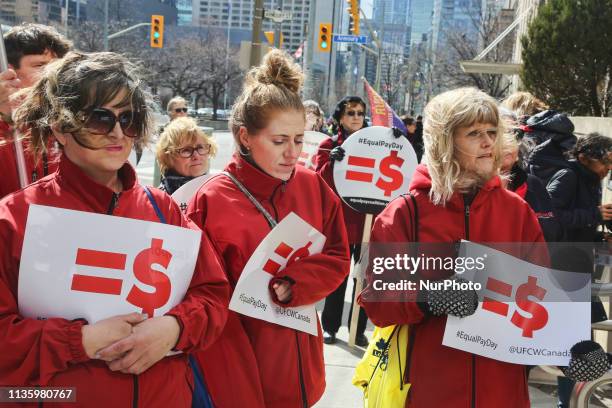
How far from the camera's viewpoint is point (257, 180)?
267 cm

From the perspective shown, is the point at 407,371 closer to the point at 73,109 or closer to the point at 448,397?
the point at 448,397

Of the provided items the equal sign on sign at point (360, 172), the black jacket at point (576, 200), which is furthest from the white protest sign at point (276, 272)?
the equal sign on sign at point (360, 172)

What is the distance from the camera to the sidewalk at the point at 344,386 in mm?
4484

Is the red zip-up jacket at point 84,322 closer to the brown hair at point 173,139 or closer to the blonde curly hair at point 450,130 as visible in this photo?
the blonde curly hair at point 450,130

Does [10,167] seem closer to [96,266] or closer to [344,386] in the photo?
[96,266]

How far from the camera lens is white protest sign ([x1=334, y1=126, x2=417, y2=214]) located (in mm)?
5160

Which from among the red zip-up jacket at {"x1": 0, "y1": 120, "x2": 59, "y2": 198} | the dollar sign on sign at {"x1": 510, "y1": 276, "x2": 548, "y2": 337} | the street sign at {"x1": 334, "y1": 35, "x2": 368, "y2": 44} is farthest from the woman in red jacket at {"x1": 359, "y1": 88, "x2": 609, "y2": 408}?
the street sign at {"x1": 334, "y1": 35, "x2": 368, "y2": 44}

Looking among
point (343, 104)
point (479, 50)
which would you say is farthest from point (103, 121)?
point (479, 50)

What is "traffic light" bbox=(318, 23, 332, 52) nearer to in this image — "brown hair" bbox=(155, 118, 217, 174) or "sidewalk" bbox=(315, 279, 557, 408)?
"sidewalk" bbox=(315, 279, 557, 408)

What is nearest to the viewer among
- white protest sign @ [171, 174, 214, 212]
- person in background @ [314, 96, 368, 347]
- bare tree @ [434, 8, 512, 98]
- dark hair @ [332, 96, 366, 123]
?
white protest sign @ [171, 174, 214, 212]

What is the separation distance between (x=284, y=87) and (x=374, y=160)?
8.43 feet

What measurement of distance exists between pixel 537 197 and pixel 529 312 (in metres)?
1.83

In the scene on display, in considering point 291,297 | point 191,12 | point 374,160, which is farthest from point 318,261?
point 191,12

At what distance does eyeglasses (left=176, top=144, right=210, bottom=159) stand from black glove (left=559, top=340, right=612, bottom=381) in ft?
8.26
